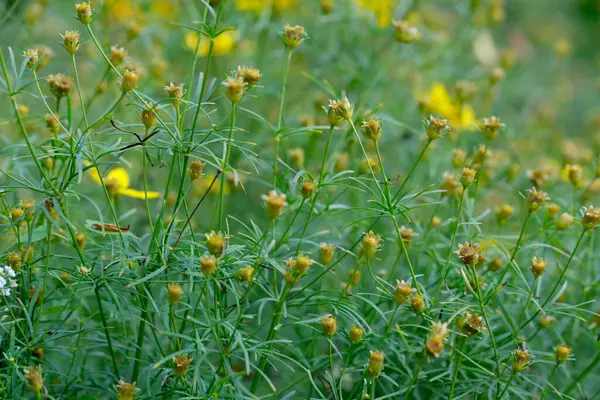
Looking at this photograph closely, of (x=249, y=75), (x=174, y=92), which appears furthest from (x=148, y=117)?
(x=249, y=75)

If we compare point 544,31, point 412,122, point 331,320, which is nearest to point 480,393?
point 331,320

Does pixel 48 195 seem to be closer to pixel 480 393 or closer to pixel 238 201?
pixel 480 393

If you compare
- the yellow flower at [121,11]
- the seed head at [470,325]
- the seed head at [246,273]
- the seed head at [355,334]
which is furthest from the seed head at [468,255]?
the yellow flower at [121,11]

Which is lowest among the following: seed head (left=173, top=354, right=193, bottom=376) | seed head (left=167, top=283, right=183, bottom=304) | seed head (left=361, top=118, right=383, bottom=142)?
seed head (left=173, top=354, right=193, bottom=376)

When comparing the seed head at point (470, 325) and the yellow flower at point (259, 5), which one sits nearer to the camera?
the seed head at point (470, 325)

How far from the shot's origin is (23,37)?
6.27 feet

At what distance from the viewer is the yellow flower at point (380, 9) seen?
2.08m

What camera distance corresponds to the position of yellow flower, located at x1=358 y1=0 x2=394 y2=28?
2078 millimetres

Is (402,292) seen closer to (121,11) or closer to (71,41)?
(71,41)

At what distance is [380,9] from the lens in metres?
2.12

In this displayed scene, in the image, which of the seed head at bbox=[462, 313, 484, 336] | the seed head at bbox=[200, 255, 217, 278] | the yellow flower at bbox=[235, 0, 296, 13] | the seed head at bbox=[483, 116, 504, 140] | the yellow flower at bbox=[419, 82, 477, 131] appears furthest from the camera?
the yellow flower at bbox=[235, 0, 296, 13]

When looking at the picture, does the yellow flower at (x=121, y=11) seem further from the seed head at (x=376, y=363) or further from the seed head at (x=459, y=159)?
the seed head at (x=376, y=363)

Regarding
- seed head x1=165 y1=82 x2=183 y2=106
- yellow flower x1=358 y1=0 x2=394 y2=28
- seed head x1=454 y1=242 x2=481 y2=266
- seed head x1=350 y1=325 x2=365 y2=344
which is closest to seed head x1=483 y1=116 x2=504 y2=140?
seed head x1=454 y1=242 x2=481 y2=266

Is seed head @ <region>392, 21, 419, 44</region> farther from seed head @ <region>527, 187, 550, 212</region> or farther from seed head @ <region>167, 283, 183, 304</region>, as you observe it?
seed head @ <region>167, 283, 183, 304</region>
